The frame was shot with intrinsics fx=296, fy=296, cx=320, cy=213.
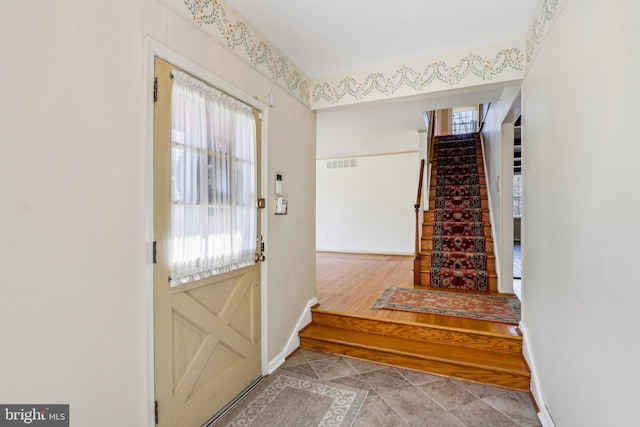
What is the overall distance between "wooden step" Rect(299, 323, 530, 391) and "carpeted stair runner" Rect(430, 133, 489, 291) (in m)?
1.54

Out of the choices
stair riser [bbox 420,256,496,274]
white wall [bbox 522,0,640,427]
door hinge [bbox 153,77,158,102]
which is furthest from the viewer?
stair riser [bbox 420,256,496,274]

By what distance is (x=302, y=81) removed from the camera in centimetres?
290

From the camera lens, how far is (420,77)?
8.64 ft

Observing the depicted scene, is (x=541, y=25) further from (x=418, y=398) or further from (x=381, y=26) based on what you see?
→ (x=418, y=398)

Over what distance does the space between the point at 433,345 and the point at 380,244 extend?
4617mm

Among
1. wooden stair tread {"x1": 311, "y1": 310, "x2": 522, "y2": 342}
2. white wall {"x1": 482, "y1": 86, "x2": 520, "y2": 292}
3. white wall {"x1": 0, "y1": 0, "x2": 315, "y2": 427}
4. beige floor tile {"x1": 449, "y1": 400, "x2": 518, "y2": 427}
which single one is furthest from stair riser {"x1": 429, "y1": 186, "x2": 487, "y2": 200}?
white wall {"x1": 0, "y1": 0, "x2": 315, "y2": 427}

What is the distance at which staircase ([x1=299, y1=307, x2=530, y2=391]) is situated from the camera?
2297 mm

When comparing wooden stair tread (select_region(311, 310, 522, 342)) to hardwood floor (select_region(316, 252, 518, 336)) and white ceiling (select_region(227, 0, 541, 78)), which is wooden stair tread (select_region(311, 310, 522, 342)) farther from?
white ceiling (select_region(227, 0, 541, 78))

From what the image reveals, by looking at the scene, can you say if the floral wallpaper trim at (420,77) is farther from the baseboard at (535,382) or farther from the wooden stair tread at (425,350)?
the wooden stair tread at (425,350)

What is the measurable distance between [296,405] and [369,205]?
568 centimetres

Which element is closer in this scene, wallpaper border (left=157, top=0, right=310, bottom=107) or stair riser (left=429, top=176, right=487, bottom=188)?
wallpaper border (left=157, top=0, right=310, bottom=107)
